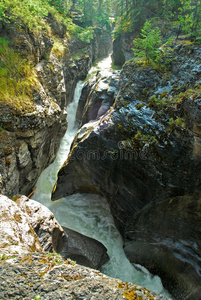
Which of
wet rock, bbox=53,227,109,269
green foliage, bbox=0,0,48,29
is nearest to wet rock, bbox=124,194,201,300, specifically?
wet rock, bbox=53,227,109,269

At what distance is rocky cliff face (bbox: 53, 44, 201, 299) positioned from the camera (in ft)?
25.2

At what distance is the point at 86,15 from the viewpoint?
94.5 feet

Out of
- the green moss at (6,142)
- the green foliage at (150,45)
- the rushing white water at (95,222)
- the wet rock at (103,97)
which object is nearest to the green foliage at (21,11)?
the wet rock at (103,97)

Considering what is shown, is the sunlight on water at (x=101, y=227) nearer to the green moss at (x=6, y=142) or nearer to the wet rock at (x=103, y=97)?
the green moss at (x=6, y=142)

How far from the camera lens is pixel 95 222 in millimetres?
11922

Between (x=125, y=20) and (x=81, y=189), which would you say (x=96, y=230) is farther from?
(x=125, y=20)

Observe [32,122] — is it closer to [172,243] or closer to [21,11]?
[21,11]

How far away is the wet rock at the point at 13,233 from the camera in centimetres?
398

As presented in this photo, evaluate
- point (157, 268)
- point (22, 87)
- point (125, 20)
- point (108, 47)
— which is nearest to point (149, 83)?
point (22, 87)

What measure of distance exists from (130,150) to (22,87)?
7.97m

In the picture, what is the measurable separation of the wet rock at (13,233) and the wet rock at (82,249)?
9.69ft

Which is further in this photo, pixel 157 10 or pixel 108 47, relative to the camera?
pixel 108 47

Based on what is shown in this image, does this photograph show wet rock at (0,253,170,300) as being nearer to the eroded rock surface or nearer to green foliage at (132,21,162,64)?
the eroded rock surface

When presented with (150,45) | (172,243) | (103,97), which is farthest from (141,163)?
(103,97)
